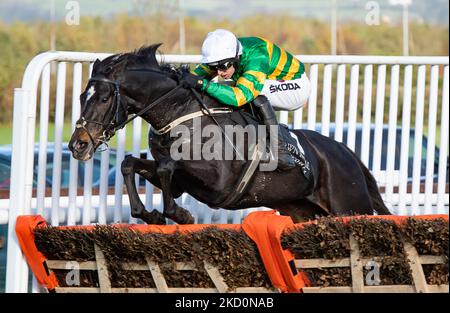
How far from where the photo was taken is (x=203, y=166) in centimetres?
580

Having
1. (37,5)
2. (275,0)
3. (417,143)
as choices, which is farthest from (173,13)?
(417,143)

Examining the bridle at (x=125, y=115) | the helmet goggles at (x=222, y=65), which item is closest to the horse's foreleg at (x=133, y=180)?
the bridle at (x=125, y=115)

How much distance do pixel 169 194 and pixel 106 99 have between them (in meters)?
0.62

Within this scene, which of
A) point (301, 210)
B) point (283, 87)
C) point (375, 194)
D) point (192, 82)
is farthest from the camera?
point (375, 194)

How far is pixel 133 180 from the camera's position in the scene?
18.8 feet

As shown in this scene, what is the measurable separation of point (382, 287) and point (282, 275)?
51cm

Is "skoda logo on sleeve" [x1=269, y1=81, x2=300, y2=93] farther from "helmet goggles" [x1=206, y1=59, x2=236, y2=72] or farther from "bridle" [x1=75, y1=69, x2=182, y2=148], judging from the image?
"bridle" [x1=75, y1=69, x2=182, y2=148]

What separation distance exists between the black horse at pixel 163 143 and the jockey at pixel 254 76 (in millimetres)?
130

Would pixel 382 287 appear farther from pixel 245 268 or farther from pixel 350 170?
pixel 350 170

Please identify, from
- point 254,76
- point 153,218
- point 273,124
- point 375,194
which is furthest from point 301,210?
point 153,218

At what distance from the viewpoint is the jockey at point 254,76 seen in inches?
229

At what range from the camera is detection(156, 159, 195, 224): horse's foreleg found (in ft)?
18.3

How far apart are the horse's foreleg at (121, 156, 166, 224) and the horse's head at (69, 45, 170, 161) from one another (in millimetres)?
223

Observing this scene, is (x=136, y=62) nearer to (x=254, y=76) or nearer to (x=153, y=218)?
(x=254, y=76)
